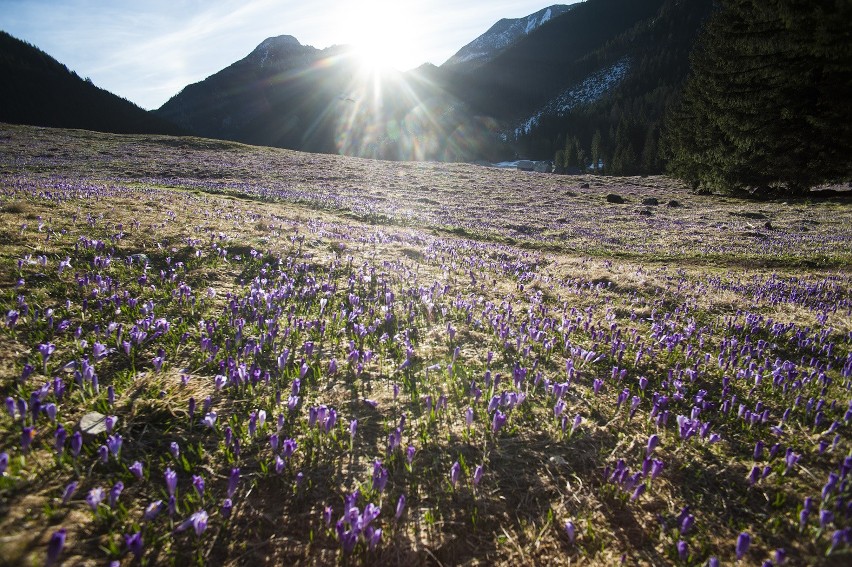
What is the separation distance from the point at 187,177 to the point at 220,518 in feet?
128

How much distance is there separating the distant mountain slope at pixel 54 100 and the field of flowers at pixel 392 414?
137338mm

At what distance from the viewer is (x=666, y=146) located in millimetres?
71875

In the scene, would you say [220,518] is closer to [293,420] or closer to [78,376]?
[293,420]

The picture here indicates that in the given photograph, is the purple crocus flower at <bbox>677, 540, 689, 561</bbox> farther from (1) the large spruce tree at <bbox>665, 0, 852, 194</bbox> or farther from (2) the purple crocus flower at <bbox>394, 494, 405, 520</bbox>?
(1) the large spruce tree at <bbox>665, 0, 852, 194</bbox>

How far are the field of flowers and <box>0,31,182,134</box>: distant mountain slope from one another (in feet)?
451

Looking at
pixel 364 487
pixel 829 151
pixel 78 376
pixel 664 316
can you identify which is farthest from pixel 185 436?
pixel 829 151

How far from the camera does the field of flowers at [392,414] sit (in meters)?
2.73

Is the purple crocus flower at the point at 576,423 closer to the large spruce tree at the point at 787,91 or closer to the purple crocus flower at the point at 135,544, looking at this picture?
the purple crocus flower at the point at 135,544

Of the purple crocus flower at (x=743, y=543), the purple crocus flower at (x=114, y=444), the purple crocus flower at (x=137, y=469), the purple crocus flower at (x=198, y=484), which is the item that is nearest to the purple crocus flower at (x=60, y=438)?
the purple crocus flower at (x=114, y=444)

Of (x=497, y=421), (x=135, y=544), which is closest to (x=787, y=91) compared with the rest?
(x=497, y=421)

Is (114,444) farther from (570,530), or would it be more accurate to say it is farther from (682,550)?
(682,550)

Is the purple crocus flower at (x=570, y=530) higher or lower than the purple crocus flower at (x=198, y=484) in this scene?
lower

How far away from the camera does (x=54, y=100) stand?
368 ft

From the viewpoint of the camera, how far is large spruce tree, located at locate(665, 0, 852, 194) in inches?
757
